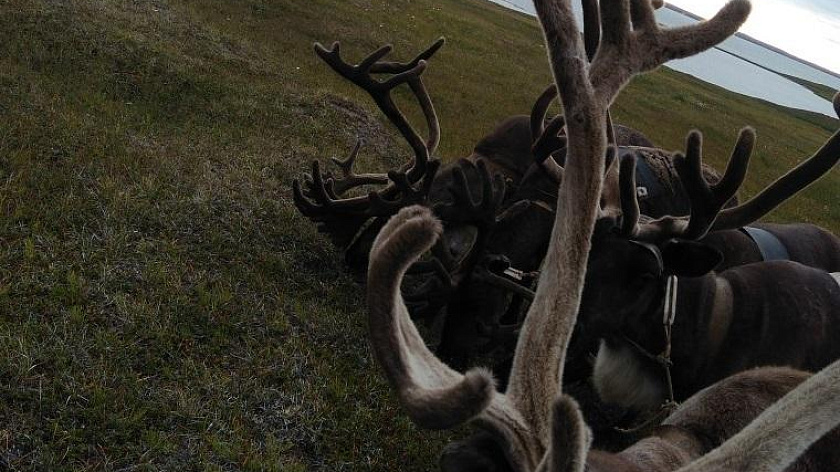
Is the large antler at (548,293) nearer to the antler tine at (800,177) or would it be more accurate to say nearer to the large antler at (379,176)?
the antler tine at (800,177)

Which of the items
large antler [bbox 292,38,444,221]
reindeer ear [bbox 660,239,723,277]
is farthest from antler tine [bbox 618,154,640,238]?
large antler [bbox 292,38,444,221]

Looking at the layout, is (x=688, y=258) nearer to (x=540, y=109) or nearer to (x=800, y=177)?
(x=800, y=177)

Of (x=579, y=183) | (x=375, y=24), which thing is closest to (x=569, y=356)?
(x=579, y=183)

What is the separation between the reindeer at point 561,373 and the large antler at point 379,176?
2521 mm

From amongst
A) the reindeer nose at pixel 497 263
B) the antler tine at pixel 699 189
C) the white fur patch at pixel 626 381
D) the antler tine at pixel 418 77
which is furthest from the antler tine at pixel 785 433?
the antler tine at pixel 418 77

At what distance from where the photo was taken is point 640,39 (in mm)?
3238

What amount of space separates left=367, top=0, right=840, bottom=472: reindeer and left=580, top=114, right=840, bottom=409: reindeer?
108 centimetres

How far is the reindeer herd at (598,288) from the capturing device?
186 centimetres

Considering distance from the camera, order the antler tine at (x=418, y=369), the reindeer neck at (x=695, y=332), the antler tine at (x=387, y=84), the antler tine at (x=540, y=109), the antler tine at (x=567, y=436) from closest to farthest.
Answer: the antler tine at (x=567, y=436) → the antler tine at (x=418, y=369) → the reindeer neck at (x=695, y=332) → the antler tine at (x=540, y=109) → the antler tine at (x=387, y=84)

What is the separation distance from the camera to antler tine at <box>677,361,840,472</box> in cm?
177

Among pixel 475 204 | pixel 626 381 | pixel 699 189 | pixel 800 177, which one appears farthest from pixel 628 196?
pixel 475 204

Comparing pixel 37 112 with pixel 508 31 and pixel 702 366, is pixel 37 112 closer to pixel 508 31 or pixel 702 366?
pixel 702 366

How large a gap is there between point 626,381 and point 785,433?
8.69ft

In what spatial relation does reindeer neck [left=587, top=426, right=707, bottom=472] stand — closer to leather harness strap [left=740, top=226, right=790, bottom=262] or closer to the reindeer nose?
the reindeer nose
